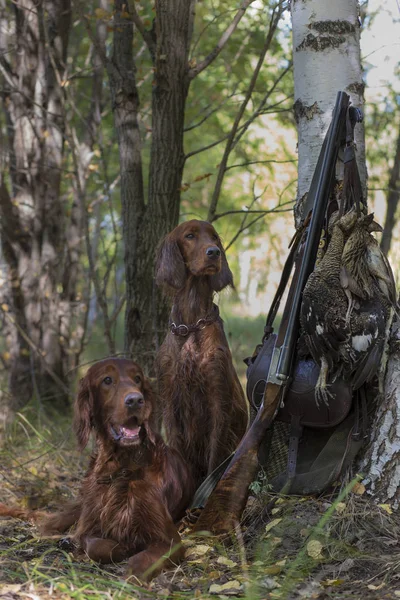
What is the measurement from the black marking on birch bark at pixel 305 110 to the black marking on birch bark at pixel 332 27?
1.21ft

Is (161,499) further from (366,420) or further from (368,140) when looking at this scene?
(368,140)

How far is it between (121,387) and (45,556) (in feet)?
2.87

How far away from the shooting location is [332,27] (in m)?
3.90

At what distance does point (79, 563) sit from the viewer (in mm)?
3307

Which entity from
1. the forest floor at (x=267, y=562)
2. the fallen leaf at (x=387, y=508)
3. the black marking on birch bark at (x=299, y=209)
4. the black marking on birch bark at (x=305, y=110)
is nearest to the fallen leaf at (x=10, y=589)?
the forest floor at (x=267, y=562)

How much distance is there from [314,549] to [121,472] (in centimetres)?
93

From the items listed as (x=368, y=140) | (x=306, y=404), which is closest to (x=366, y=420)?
(x=306, y=404)

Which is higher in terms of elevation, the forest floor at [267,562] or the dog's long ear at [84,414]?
the dog's long ear at [84,414]

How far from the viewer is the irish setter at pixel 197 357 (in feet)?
13.3

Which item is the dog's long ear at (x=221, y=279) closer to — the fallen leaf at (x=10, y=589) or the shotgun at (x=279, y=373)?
the shotgun at (x=279, y=373)

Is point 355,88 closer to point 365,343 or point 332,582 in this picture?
point 365,343

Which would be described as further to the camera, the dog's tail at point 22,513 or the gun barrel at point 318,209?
the dog's tail at point 22,513

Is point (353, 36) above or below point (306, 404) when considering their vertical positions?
above

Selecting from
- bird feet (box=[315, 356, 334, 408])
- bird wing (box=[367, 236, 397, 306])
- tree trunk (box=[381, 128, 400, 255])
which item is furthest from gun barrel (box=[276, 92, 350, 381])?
tree trunk (box=[381, 128, 400, 255])
